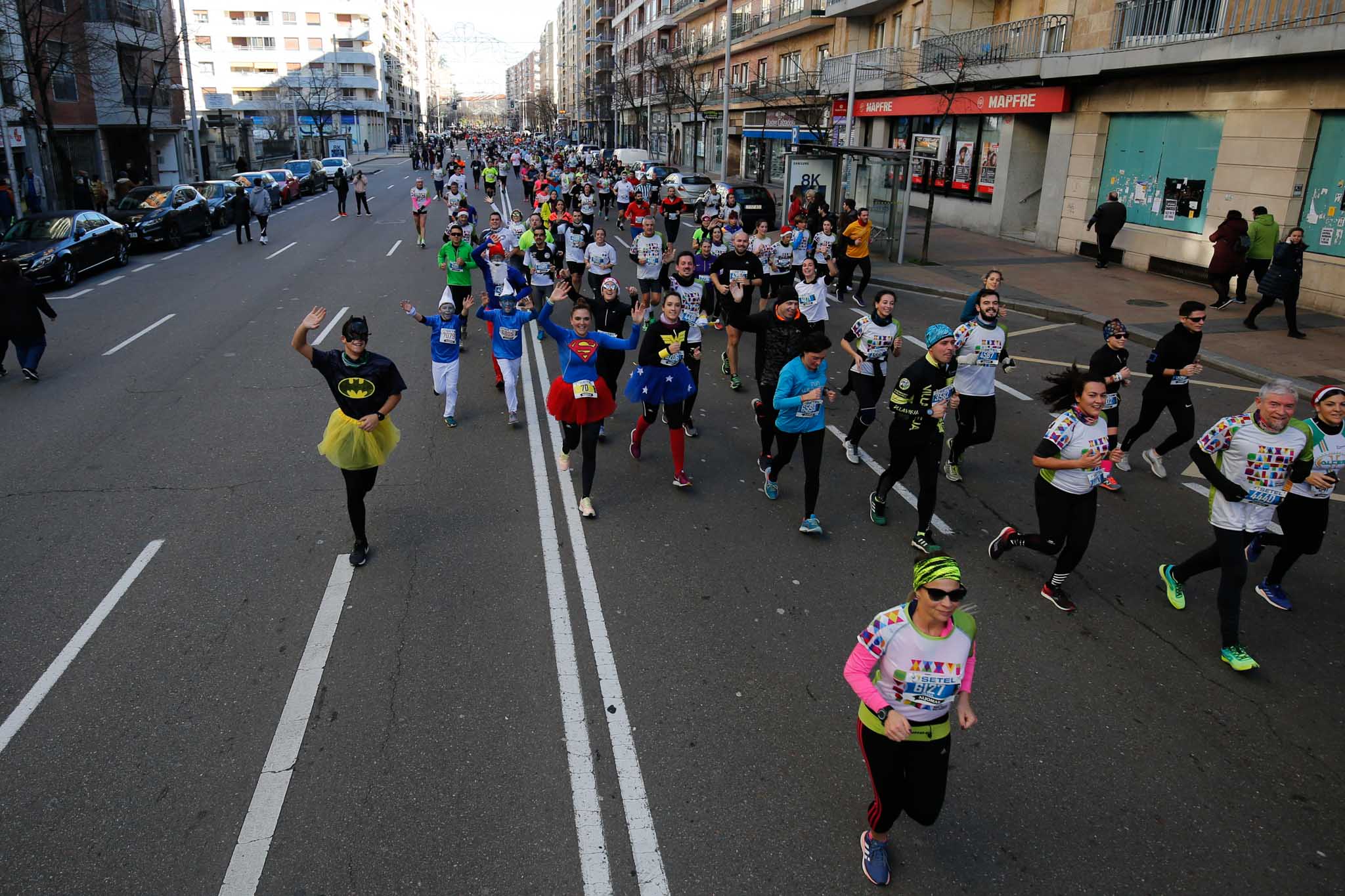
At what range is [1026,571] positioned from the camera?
6.55m

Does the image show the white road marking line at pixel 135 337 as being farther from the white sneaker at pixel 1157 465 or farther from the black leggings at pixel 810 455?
the white sneaker at pixel 1157 465

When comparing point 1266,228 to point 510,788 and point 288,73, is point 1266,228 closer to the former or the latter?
point 510,788

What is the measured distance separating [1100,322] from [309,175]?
1594 inches

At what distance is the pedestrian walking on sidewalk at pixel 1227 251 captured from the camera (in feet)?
51.5

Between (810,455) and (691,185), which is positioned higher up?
(691,185)

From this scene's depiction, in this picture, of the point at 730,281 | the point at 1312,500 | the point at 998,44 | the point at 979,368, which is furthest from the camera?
the point at 998,44

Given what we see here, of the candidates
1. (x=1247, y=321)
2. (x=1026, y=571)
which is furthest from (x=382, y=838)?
(x=1247, y=321)

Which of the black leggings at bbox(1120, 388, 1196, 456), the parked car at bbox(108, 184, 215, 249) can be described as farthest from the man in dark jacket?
the parked car at bbox(108, 184, 215, 249)

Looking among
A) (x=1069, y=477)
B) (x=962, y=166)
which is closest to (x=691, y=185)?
(x=962, y=166)

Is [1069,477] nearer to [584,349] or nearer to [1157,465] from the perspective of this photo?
[1157,465]

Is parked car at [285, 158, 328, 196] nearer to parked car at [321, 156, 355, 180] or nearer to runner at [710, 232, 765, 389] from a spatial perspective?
parked car at [321, 156, 355, 180]

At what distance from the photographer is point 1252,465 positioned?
524cm

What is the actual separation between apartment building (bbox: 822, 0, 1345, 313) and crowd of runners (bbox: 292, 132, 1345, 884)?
794 centimetres

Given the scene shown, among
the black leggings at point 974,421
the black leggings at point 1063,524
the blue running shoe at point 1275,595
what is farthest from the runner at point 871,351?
the blue running shoe at point 1275,595
